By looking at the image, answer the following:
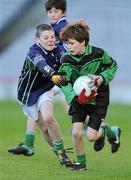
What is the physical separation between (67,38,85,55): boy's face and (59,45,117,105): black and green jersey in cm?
7

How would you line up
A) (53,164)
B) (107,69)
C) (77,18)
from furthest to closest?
(77,18) → (53,164) → (107,69)

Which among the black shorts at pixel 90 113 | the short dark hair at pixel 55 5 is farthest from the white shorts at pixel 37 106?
the short dark hair at pixel 55 5

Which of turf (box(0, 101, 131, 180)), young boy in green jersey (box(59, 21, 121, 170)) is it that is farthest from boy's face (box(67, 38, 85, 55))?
turf (box(0, 101, 131, 180))

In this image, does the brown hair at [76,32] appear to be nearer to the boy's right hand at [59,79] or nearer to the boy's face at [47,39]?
the boy's right hand at [59,79]

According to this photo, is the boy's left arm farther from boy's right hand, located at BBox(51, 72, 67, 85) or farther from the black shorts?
boy's right hand, located at BBox(51, 72, 67, 85)

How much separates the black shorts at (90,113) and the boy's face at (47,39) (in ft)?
3.30

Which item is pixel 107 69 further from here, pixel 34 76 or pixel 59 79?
pixel 34 76

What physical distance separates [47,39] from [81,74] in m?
0.86

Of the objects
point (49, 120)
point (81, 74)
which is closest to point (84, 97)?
point (81, 74)

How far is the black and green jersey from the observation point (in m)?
9.63

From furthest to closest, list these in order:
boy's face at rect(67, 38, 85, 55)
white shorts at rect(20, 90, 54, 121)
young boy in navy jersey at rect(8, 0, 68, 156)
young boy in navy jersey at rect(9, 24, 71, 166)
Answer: young boy in navy jersey at rect(8, 0, 68, 156), white shorts at rect(20, 90, 54, 121), young boy in navy jersey at rect(9, 24, 71, 166), boy's face at rect(67, 38, 85, 55)

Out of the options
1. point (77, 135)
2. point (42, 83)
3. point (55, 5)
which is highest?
point (55, 5)

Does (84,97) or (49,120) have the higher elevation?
(84,97)

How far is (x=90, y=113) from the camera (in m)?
9.77
